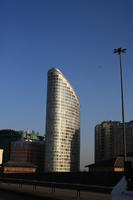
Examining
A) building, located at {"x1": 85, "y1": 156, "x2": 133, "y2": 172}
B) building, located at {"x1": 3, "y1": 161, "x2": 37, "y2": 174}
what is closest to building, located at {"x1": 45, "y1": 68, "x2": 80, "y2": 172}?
building, located at {"x1": 3, "y1": 161, "x2": 37, "y2": 174}

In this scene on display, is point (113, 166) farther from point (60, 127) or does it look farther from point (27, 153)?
point (27, 153)

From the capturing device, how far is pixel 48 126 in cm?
18250

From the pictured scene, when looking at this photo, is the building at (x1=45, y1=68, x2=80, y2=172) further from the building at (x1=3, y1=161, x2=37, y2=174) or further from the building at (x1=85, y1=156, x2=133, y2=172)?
the building at (x1=85, y1=156, x2=133, y2=172)

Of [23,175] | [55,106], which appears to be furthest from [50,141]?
[23,175]

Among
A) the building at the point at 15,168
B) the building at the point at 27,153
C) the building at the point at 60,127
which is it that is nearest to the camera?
the building at the point at 15,168

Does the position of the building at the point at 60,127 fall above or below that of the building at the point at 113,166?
above

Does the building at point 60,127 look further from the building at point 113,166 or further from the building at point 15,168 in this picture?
the building at point 113,166

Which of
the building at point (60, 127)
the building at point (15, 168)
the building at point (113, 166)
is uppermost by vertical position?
the building at point (60, 127)

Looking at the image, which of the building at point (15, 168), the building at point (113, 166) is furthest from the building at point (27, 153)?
the building at point (113, 166)

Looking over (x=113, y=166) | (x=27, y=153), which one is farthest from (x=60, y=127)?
(x=113, y=166)

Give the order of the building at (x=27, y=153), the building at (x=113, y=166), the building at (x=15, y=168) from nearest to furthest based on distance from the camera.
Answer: the building at (x=113, y=166)
the building at (x=15, y=168)
the building at (x=27, y=153)

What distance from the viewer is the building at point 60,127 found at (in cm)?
17825

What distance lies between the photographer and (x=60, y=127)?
18262cm

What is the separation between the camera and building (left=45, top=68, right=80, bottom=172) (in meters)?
178
